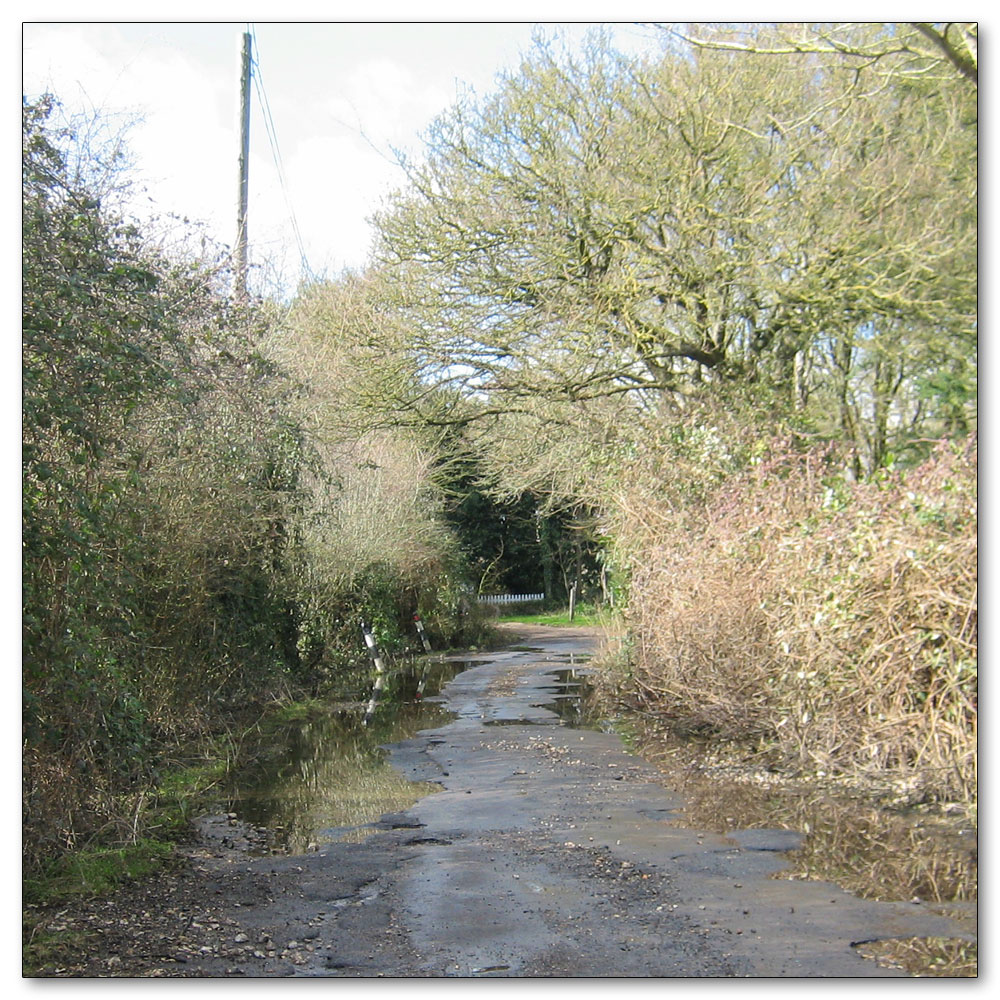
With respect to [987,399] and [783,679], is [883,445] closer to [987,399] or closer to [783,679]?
[987,399]

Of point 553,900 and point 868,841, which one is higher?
point 868,841

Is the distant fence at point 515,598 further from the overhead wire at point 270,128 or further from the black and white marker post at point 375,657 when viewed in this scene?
the overhead wire at point 270,128

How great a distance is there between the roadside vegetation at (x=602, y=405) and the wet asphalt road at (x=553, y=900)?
1.31 metres

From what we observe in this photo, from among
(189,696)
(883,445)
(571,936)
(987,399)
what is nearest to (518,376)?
(189,696)

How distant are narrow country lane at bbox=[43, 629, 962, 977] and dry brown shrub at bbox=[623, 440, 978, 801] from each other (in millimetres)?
1144

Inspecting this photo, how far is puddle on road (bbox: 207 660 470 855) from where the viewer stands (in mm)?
7723

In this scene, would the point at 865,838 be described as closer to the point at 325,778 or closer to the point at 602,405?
the point at 325,778

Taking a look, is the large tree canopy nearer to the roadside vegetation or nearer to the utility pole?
the roadside vegetation

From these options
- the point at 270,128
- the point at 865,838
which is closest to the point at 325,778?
the point at 865,838

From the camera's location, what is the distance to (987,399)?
17.5ft

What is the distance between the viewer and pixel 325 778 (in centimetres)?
968

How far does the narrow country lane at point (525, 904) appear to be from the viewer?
461cm

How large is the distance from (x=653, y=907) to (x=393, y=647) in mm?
16049

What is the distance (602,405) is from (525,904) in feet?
30.1
